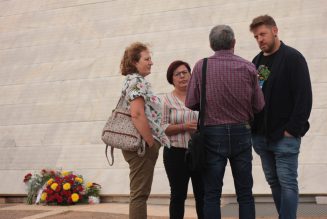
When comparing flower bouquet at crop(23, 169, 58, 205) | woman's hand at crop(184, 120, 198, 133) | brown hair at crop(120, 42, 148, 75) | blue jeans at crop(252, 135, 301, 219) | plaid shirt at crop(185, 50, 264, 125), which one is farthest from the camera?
flower bouquet at crop(23, 169, 58, 205)

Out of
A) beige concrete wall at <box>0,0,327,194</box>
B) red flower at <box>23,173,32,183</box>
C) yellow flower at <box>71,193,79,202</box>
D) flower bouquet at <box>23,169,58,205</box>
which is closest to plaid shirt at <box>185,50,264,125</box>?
beige concrete wall at <box>0,0,327,194</box>

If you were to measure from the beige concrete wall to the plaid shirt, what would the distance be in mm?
2741

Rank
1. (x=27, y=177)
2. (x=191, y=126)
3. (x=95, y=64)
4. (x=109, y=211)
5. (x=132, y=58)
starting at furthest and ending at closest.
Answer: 1. (x=95, y=64)
2. (x=27, y=177)
3. (x=109, y=211)
4. (x=191, y=126)
5. (x=132, y=58)

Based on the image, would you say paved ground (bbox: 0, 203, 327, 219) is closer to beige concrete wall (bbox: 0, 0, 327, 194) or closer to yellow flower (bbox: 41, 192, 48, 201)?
yellow flower (bbox: 41, 192, 48, 201)

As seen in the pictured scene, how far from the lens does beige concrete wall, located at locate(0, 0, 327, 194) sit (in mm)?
6922

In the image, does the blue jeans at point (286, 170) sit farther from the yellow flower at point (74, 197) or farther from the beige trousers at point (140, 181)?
the yellow flower at point (74, 197)

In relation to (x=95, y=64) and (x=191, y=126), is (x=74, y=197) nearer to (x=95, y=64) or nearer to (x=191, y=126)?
(x=95, y=64)

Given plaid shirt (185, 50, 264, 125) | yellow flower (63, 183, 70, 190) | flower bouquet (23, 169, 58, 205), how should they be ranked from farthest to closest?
flower bouquet (23, 169, 58, 205), yellow flower (63, 183, 70, 190), plaid shirt (185, 50, 264, 125)

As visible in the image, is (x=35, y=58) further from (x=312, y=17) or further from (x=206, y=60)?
(x=206, y=60)

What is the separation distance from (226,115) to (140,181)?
830 mm

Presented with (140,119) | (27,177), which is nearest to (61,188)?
(27,177)

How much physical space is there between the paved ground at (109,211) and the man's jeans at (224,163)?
1721 mm

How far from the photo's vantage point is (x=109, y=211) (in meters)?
6.20

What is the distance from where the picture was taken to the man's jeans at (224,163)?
3627mm
